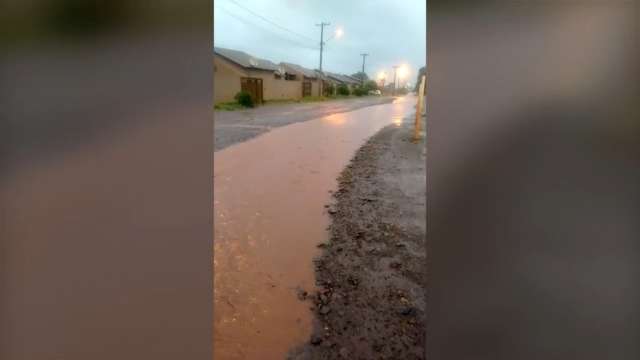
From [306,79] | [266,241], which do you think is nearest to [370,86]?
[306,79]

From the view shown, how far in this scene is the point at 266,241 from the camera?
397cm

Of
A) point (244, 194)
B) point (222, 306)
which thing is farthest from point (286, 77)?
point (222, 306)

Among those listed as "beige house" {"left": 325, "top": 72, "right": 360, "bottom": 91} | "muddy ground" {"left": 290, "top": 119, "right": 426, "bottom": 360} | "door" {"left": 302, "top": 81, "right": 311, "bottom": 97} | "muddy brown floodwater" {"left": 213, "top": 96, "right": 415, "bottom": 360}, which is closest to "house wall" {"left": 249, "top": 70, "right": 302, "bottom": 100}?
"door" {"left": 302, "top": 81, "right": 311, "bottom": 97}

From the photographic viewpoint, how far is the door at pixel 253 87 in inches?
890

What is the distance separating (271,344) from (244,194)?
127 inches

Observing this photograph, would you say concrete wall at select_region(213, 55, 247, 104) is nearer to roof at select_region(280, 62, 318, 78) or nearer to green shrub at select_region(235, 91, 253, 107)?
green shrub at select_region(235, 91, 253, 107)

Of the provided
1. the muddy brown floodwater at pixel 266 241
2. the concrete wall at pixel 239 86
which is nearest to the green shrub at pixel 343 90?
the concrete wall at pixel 239 86

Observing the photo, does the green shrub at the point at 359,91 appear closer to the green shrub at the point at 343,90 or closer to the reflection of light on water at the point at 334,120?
the green shrub at the point at 343,90

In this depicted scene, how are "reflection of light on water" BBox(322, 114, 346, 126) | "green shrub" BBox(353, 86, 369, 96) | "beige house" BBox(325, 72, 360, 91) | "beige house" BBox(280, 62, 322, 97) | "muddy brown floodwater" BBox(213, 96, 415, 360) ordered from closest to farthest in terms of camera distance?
"muddy brown floodwater" BBox(213, 96, 415, 360), "reflection of light on water" BBox(322, 114, 346, 126), "beige house" BBox(280, 62, 322, 97), "green shrub" BBox(353, 86, 369, 96), "beige house" BBox(325, 72, 360, 91)

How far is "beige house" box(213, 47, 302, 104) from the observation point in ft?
70.9

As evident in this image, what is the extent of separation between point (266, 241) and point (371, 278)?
1.21 m

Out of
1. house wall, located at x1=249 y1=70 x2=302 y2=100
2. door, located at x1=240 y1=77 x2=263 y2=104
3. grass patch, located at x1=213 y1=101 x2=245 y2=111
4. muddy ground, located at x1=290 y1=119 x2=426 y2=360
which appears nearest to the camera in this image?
muddy ground, located at x1=290 y1=119 x2=426 y2=360

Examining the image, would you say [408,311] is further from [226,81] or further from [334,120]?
[226,81]

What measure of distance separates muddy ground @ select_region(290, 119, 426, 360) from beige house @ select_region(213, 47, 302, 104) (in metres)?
14.2
